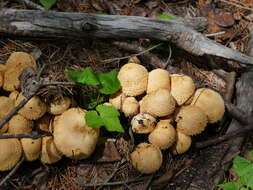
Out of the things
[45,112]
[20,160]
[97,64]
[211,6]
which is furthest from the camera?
[211,6]

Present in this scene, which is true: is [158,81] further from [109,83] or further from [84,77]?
[84,77]

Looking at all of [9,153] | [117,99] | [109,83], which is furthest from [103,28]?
[9,153]

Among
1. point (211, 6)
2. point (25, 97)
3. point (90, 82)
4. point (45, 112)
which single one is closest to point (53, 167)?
point (45, 112)

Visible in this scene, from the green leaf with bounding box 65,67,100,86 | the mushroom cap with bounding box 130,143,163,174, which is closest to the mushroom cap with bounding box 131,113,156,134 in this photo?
the mushroom cap with bounding box 130,143,163,174

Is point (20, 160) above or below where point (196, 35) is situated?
below

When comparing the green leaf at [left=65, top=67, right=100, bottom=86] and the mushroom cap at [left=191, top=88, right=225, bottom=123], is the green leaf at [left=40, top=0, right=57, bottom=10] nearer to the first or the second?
the green leaf at [left=65, top=67, right=100, bottom=86]

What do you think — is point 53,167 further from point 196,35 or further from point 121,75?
point 196,35
